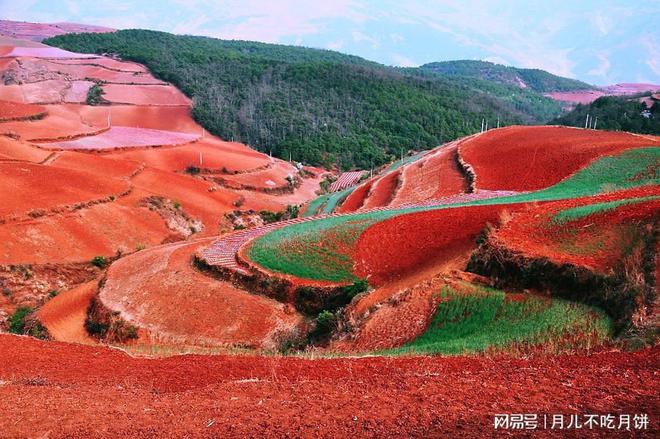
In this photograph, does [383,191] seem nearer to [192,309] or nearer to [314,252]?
[314,252]

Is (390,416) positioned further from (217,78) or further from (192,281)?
(217,78)

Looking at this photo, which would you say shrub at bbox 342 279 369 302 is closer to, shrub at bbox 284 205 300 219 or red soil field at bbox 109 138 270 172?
shrub at bbox 284 205 300 219

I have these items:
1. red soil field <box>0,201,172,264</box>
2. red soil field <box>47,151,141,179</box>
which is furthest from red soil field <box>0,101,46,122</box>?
red soil field <box>0,201,172,264</box>

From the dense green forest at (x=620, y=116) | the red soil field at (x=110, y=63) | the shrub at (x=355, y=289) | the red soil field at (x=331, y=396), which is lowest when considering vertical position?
the shrub at (x=355, y=289)

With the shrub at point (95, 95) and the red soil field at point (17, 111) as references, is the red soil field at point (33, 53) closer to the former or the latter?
the shrub at point (95, 95)

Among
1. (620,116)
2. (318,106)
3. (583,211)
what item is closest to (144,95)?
(318,106)

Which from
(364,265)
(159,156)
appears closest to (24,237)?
(364,265)

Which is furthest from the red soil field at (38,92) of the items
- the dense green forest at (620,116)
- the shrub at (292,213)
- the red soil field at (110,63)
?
the dense green forest at (620,116)
